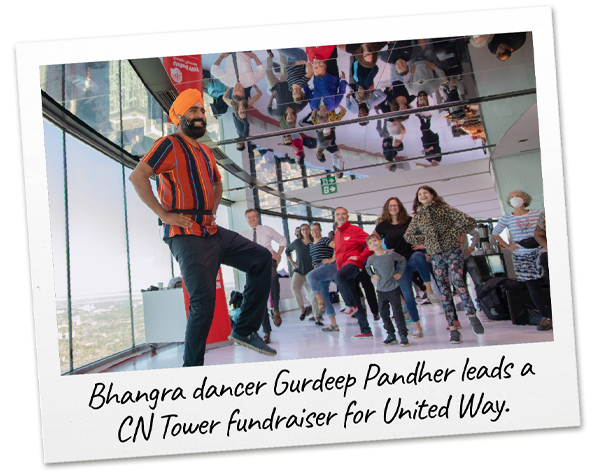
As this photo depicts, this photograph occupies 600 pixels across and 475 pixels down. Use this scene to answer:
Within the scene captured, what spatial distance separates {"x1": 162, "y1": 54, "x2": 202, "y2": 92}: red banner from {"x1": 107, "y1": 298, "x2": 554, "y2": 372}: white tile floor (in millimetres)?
1881

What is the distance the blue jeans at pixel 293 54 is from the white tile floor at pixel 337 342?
1946mm

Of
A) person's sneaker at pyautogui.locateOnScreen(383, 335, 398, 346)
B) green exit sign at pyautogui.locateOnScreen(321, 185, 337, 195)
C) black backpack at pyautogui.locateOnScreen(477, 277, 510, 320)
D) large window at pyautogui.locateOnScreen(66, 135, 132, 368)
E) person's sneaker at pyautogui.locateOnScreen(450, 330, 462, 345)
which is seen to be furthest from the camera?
green exit sign at pyautogui.locateOnScreen(321, 185, 337, 195)

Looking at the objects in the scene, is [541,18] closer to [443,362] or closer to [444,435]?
[443,362]

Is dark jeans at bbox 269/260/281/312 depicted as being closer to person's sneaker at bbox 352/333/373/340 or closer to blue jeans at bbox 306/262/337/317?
blue jeans at bbox 306/262/337/317

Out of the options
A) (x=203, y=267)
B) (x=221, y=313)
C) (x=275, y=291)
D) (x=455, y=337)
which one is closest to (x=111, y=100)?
(x=203, y=267)

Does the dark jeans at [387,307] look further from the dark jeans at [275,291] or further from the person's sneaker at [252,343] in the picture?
the dark jeans at [275,291]

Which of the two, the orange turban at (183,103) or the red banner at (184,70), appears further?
the red banner at (184,70)

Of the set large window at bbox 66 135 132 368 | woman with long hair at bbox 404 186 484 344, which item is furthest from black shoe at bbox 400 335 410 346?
large window at bbox 66 135 132 368

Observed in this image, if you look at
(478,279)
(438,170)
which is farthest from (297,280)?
(438,170)

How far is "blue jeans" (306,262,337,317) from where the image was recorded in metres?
4.62

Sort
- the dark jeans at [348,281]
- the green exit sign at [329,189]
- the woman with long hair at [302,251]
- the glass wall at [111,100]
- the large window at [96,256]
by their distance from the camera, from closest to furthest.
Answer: the glass wall at [111,100], the large window at [96,256], the dark jeans at [348,281], the woman with long hair at [302,251], the green exit sign at [329,189]

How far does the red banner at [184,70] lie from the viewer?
2924 millimetres

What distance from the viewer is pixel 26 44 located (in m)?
2.65

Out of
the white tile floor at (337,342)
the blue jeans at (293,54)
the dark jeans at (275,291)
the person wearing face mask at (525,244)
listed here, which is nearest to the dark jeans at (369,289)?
the white tile floor at (337,342)
